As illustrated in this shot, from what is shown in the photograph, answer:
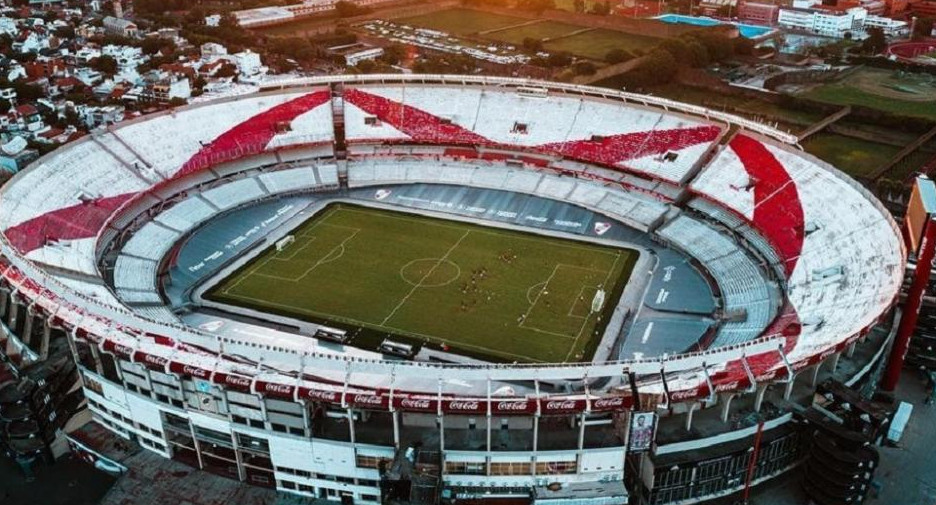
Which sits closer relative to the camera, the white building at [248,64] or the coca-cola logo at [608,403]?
the coca-cola logo at [608,403]

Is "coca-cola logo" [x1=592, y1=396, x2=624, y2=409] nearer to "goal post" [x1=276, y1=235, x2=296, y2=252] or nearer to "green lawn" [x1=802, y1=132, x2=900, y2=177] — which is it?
"goal post" [x1=276, y1=235, x2=296, y2=252]

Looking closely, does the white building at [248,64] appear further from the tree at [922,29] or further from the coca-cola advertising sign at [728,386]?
the tree at [922,29]

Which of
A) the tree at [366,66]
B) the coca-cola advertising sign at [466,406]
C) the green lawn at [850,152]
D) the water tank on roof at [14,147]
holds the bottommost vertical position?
the green lawn at [850,152]

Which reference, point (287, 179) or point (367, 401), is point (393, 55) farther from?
point (367, 401)

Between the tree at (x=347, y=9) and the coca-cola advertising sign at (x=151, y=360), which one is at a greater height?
the tree at (x=347, y=9)

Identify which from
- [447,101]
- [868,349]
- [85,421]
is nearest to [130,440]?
[85,421]

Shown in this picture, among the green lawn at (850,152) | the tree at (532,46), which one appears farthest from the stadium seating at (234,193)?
the tree at (532,46)

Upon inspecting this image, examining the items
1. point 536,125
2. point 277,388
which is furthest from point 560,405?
point 536,125
